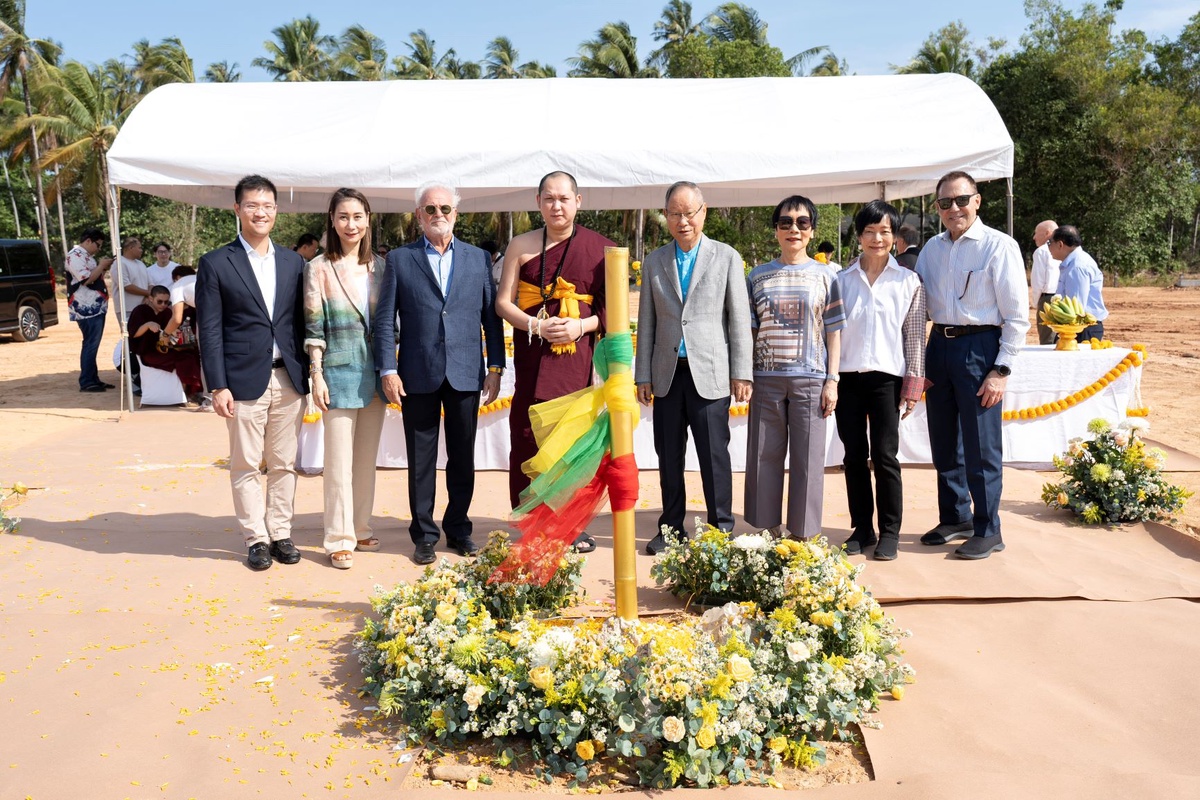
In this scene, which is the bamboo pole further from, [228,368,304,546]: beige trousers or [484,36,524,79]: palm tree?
[484,36,524,79]: palm tree

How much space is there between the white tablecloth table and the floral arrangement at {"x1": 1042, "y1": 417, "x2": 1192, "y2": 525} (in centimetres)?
131

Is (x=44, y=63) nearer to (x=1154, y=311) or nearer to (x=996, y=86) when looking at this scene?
(x=996, y=86)

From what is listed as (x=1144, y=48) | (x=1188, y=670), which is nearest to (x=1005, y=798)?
(x=1188, y=670)

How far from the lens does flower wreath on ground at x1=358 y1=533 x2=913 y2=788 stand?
2.66 m

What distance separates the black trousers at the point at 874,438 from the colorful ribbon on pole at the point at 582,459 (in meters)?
1.82

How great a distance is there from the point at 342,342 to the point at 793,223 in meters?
2.17

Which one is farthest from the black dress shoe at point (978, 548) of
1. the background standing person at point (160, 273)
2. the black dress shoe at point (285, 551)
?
the background standing person at point (160, 273)

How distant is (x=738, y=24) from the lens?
3356 cm

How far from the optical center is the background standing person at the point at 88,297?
35.3 ft

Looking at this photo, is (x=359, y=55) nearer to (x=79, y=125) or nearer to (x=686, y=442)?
(x=79, y=125)

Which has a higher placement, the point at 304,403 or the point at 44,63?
the point at 44,63

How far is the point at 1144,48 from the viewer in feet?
96.1

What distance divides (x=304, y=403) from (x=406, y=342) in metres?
0.61

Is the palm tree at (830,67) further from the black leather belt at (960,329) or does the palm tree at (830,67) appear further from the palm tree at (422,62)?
the black leather belt at (960,329)
